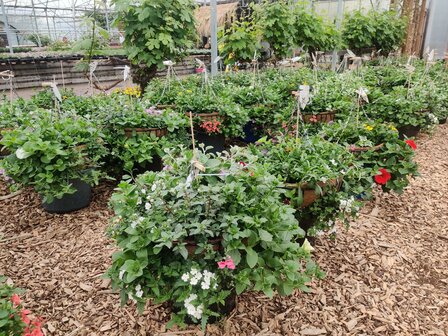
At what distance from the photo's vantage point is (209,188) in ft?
4.53

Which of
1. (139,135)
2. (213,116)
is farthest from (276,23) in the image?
(139,135)

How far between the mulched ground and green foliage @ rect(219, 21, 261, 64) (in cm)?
269

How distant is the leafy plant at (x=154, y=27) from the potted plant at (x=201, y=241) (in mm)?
2602

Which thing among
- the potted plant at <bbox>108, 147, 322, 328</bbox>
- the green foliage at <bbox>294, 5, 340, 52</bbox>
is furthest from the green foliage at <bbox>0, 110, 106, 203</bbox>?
the green foliage at <bbox>294, 5, 340, 52</bbox>

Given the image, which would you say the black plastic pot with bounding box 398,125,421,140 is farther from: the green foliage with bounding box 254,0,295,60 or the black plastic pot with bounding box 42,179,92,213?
the black plastic pot with bounding box 42,179,92,213

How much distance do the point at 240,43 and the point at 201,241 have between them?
3.69 metres

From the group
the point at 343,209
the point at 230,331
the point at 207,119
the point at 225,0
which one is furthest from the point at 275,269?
the point at 225,0

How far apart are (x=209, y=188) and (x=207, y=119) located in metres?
1.87

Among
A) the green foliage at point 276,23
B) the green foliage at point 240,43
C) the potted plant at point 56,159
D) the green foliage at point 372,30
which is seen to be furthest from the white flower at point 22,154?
the green foliage at point 372,30

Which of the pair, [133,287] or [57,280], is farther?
[57,280]

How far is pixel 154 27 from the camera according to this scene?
3.78m

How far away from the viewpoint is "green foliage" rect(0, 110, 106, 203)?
216cm

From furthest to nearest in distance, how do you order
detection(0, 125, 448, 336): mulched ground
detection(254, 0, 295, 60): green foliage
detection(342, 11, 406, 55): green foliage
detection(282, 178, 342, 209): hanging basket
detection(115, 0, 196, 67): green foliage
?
detection(342, 11, 406, 55): green foliage
detection(254, 0, 295, 60): green foliage
detection(115, 0, 196, 67): green foliage
detection(282, 178, 342, 209): hanging basket
detection(0, 125, 448, 336): mulched ground

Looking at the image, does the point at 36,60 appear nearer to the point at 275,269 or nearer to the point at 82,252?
the point at 82,252
